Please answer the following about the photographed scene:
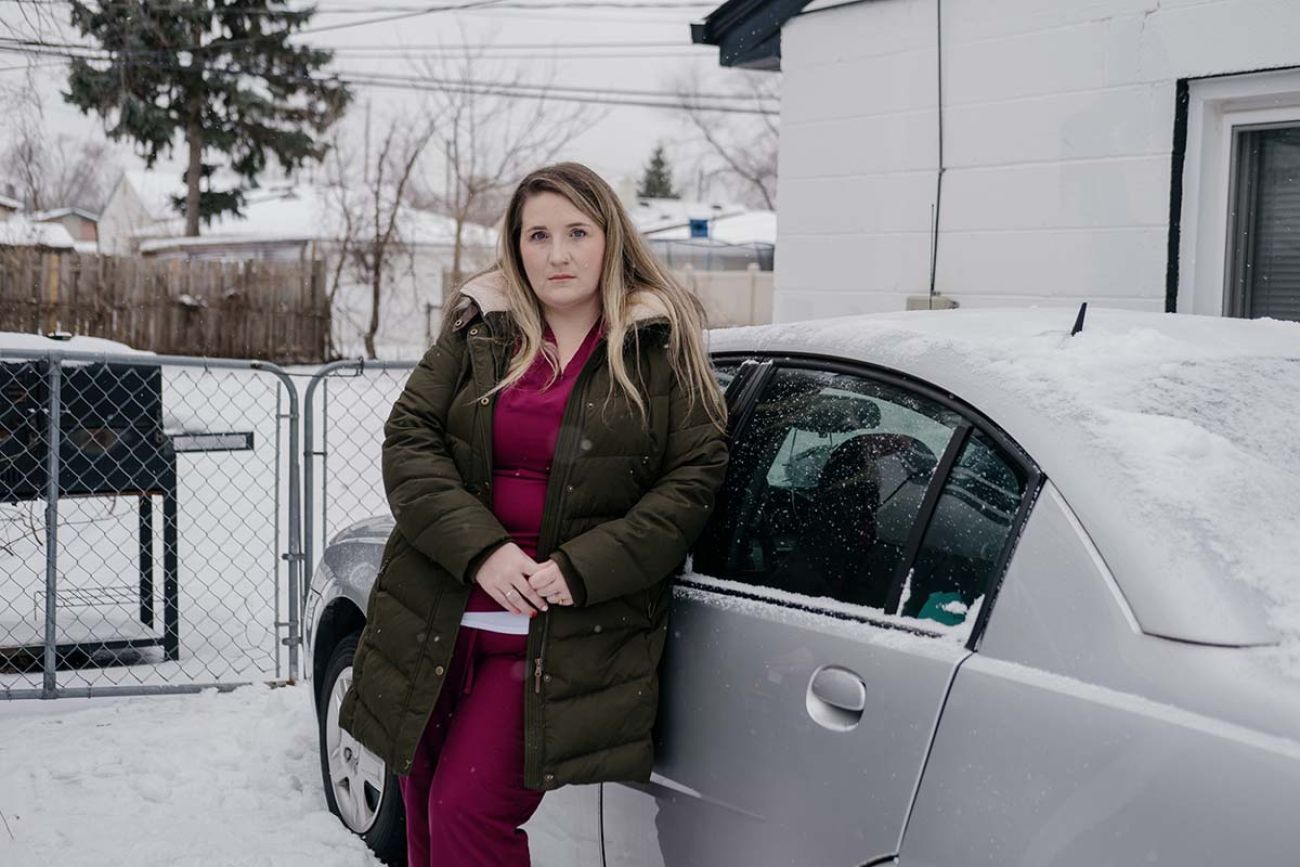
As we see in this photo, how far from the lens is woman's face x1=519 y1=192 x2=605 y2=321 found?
268cm

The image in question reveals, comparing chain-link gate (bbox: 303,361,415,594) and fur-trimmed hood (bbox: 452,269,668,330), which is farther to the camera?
chain-link gate (bbox: 303,361,415,594)

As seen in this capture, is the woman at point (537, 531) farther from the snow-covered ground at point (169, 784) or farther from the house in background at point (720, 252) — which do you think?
the house in background at point (720, 252)

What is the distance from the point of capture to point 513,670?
8.29 feet

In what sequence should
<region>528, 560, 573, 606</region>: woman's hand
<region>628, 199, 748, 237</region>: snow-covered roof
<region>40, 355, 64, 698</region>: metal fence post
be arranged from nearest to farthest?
<region>528, 560, 573, 606</region>: woman's hand
<region>40, 355, 64, 698</region>: metal fence post
<region>628, 199, 748, 237</region>: snow-covered roof

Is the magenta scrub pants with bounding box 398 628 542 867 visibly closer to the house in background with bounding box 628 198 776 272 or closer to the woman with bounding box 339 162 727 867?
the woman with bounding box 339 162 727 867

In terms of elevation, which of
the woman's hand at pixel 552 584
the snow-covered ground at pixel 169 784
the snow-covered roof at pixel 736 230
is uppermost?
the snow-covered roof at pixel 736 230

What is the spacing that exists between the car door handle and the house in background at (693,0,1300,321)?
3805mm

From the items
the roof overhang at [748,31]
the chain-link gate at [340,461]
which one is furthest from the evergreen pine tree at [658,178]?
the roof overhang at [748,31]

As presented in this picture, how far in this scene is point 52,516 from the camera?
5.11 m

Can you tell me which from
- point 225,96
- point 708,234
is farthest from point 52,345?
point 708,234

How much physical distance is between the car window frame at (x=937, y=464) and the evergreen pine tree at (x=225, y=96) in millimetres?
25445

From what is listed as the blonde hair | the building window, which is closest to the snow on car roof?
the blonde hair

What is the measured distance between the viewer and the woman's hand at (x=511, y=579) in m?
2.41

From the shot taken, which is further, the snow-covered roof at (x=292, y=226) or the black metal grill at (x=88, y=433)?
the snow-covered roof at (x=292, y=226)
